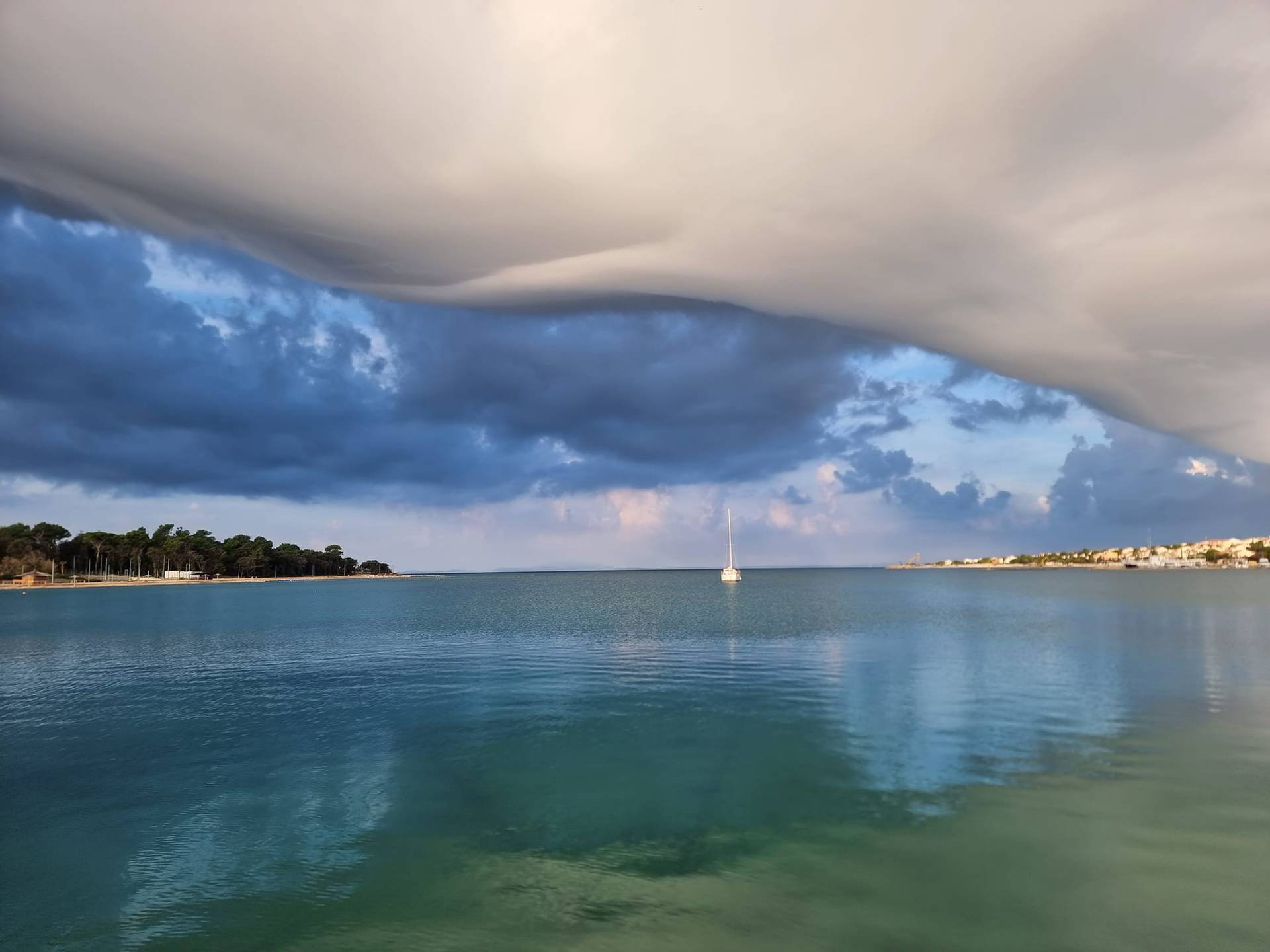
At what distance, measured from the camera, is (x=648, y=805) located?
25.8 metres

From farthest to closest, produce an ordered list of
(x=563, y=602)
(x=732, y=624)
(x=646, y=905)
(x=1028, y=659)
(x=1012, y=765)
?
(x=563, y=602)
(x=732, y=624)
(x=1028, y=659)
(x=1012, y=765)
(x=646, y=905)

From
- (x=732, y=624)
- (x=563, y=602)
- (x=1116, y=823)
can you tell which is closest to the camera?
(x=1116, y=823)

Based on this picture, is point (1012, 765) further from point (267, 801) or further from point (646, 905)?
point (267, 801)

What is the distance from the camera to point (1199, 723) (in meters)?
35.7

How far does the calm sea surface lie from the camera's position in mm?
17281

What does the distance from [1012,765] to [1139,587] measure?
193995 millimetres

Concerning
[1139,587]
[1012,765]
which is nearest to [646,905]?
[1012,765]

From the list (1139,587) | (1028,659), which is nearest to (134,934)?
(1028,659)

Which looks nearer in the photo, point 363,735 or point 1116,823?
point 1116,823

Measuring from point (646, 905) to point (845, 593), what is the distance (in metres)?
186

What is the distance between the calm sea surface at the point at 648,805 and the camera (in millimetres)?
17281

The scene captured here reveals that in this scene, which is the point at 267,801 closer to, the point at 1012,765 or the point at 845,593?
the point at 1012,765

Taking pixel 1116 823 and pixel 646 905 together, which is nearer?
pixel 646 905

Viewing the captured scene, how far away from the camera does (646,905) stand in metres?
18.0
